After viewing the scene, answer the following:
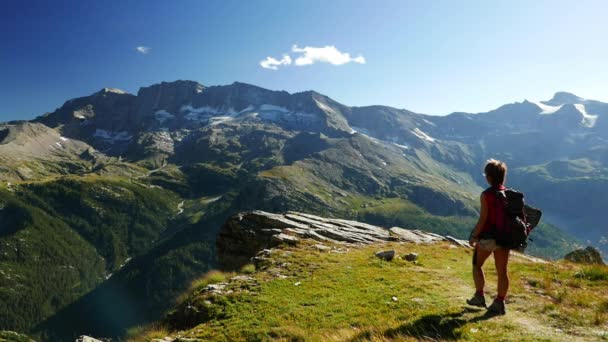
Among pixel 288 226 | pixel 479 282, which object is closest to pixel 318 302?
pixel 479 282

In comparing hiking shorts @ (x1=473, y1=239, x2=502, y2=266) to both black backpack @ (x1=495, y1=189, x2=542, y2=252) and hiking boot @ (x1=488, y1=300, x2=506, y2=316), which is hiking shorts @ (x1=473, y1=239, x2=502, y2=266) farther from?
hiking boot @ (x1=488, y1=300, x2=506, y2=316)

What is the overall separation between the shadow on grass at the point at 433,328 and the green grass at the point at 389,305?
0.02m

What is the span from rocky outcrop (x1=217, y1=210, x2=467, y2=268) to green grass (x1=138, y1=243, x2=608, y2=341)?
31.4ft

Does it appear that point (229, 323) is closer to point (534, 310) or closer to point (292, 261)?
point (292, 261)

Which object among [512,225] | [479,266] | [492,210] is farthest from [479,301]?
[492,210]

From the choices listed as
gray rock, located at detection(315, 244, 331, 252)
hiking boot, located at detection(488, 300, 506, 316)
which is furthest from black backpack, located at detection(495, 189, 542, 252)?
gray rock, located at detection(315, 244, 331, 252)

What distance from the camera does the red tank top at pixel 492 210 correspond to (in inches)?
422

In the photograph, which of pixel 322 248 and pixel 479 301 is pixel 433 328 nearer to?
pixel 479 301

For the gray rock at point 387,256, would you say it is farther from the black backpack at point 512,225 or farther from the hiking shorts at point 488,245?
the black backpack at point 512,225

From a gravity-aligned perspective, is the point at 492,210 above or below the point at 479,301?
above

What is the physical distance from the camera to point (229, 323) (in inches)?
515

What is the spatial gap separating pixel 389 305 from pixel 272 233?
753 inches

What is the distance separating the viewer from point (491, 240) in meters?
10.7

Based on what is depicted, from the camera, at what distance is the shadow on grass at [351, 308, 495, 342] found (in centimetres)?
902
